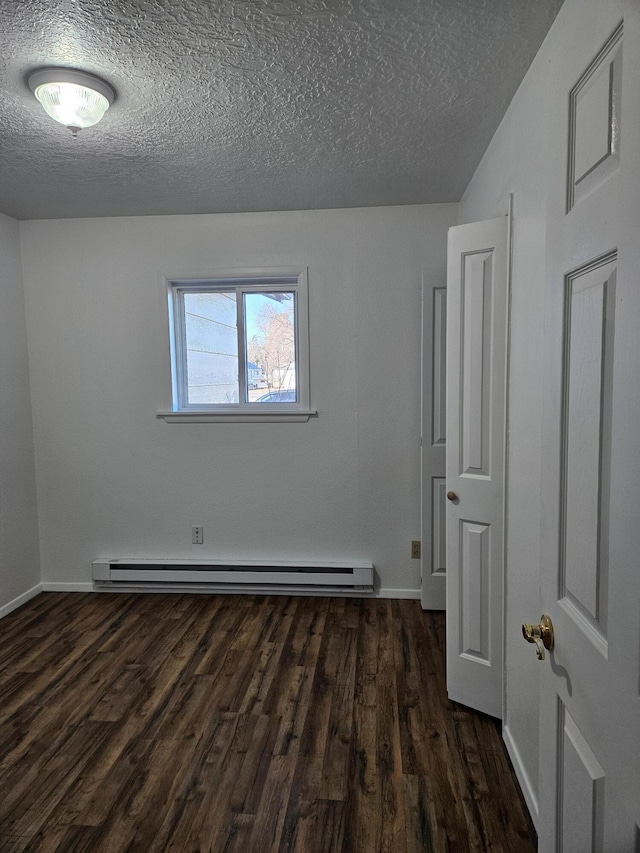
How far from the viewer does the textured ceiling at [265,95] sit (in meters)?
1.46

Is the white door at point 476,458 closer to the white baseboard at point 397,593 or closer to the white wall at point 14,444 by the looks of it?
the white baseboard at point 397,593

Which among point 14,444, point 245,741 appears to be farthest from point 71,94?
point 245,741

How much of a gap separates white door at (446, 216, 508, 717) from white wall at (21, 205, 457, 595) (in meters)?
1.09

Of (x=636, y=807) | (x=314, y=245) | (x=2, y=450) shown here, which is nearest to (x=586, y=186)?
(x=636, y=807)

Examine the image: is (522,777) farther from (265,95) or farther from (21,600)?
(21,600)

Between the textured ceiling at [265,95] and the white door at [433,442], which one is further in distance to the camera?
the white door at [433,442]

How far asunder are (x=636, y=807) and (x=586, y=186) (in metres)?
0.92

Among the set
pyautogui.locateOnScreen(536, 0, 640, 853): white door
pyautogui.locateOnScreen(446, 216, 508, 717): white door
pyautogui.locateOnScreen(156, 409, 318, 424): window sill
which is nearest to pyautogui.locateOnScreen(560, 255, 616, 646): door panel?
pyautogui.locateOnScreen(536, 0, 640, 853): white door

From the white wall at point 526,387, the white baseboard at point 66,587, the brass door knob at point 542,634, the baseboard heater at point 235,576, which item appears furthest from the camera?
the white baseboard at point 66,587

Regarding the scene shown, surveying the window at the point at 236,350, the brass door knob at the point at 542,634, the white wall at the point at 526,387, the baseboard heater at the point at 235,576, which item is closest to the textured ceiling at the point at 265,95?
the white wall at the point at 526,387

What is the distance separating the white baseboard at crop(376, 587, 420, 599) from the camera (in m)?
3.35

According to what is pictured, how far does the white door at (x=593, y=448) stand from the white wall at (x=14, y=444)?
3.28 metres

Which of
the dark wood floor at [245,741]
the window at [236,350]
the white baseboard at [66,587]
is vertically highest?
the window at [236,350]

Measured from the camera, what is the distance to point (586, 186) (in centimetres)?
85
